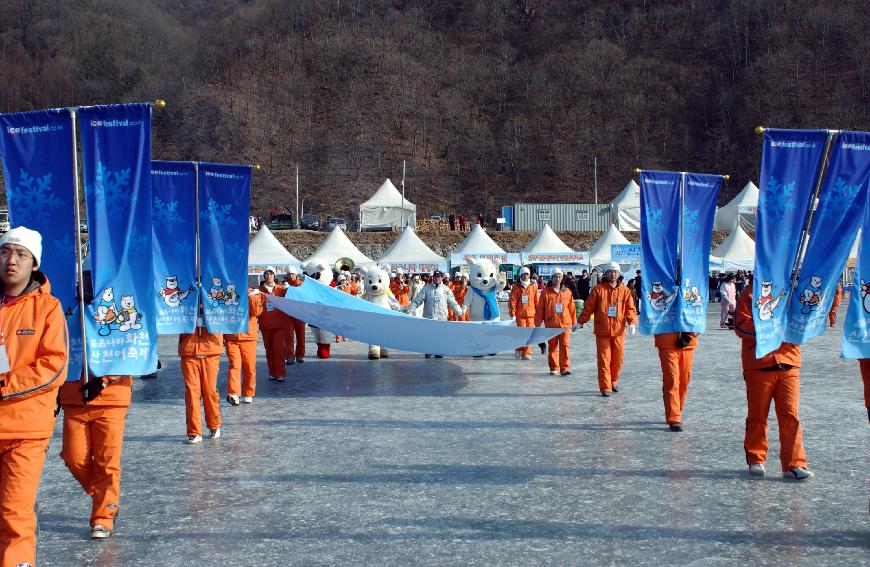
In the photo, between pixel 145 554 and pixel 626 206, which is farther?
pixel 626 206

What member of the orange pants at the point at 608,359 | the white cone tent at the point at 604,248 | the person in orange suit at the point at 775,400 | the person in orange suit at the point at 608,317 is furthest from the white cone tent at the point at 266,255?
the person in orange suit at the point at 775,400

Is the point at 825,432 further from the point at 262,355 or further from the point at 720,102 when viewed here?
the point at 720,102

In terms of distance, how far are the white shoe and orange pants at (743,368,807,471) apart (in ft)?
0.10

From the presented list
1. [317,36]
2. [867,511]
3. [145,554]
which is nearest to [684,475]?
[867,511]

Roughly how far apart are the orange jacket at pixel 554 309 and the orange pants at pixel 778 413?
264 inches

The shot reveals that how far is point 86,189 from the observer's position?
5758 mm

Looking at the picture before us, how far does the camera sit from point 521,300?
1565 cm

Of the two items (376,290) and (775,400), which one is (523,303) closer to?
(376,290)

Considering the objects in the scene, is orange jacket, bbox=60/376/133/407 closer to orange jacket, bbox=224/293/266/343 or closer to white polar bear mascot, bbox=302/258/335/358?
orange jacket, bbox=224/293/266/343

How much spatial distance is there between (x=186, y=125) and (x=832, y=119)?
54.7 m

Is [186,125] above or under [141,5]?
under

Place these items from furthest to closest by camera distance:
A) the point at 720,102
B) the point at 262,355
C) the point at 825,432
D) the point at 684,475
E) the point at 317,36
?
the point at 317,36 → the point at 720,102 → the point at 262,355 → the point at 825,432 → the point at 684,475

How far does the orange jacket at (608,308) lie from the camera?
1120 centimetres

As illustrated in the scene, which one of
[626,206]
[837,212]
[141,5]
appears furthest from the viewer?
[141,5]
